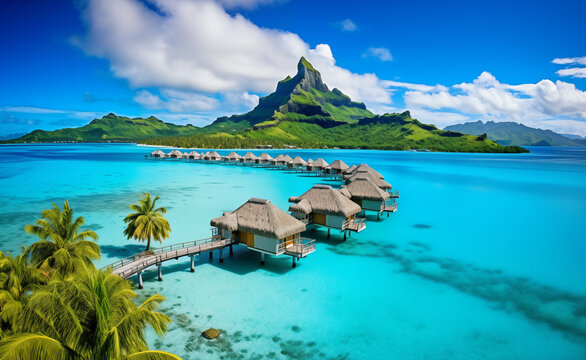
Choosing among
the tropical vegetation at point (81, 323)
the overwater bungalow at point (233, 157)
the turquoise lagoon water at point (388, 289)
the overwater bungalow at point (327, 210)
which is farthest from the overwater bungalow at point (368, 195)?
the overwater bungalow at point (233, 157)

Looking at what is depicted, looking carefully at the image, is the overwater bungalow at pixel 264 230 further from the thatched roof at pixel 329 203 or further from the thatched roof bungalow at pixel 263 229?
the thatched roof at pixel 329 203

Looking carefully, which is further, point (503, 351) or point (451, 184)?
point (451, 184)

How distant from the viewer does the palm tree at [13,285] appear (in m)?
9.70

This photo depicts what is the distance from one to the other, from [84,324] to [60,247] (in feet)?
36.2

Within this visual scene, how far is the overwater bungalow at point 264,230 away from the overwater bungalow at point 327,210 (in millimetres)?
5299

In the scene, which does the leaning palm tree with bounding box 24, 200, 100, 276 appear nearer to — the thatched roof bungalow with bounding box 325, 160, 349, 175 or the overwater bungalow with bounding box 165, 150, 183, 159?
the thatched roof bungalow with bounding box 325, 160, 349, 175

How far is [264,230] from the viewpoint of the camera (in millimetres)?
23500

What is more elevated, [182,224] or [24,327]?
[24,327]

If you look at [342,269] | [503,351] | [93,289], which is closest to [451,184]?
[342,269]

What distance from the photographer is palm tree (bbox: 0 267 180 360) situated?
24.4 feet

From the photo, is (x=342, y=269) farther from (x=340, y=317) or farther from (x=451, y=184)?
(x=451, y=184)

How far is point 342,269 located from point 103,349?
19144mm

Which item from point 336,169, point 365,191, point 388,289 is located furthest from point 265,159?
point 388,289

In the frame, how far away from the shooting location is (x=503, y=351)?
15617mm
